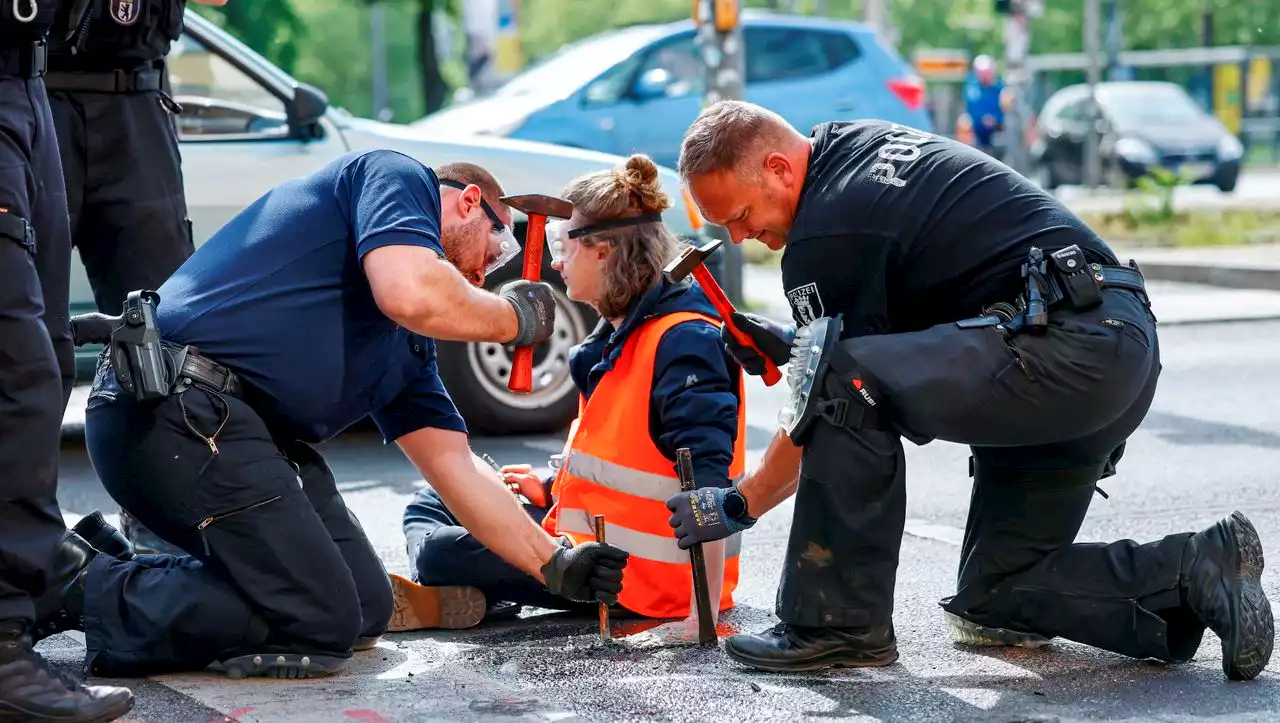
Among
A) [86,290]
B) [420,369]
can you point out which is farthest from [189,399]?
[86,290]

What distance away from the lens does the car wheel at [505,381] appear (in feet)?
24.3

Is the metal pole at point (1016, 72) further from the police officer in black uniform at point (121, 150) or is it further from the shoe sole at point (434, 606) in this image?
the shoe sole at point (434, 606)

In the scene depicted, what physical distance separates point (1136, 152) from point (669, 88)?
13.7 m

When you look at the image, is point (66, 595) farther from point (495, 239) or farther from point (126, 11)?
point (126, 11)

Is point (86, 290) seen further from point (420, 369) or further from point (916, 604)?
point (916, 604)

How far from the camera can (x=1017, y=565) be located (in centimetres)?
413

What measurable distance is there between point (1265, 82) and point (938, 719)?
1288 inches

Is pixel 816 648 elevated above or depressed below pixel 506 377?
above

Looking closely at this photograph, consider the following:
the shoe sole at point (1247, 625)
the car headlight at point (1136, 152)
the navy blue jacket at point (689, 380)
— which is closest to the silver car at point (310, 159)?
the navy blue jacket at point (689, 380)

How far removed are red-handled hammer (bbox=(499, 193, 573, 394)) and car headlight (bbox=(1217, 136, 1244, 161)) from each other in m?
21.4

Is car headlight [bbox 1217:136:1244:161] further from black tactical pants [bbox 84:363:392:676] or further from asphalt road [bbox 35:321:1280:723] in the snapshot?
black tactical pants [bbox 84:363:392:676]

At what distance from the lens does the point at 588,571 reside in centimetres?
419

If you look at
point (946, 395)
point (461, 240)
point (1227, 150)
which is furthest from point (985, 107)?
point (946, 395)

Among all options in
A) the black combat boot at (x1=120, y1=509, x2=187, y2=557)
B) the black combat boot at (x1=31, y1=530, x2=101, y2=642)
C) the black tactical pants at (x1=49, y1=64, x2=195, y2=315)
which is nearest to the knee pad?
the black combat boot at (x1=31, y1=530, x2=101, y2=642)
